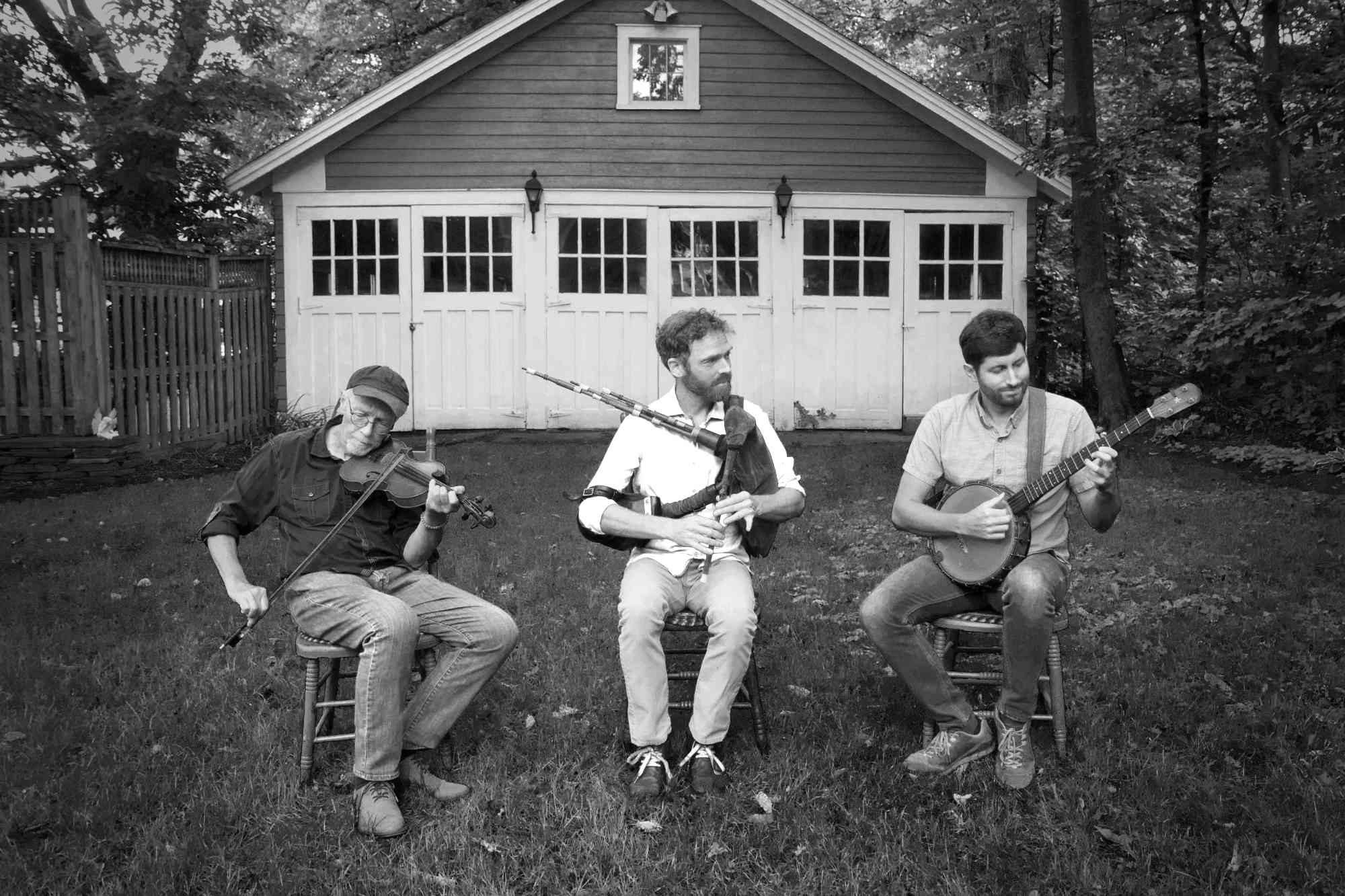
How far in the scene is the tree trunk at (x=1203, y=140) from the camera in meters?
14.2

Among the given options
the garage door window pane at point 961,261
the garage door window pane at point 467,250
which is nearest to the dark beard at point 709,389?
the garage door window pane at point 467,250

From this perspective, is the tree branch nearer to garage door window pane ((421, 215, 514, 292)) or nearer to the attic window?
garage door window pane ((421, 215, 514, 292))

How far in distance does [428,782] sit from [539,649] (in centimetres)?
150

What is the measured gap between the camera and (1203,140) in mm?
14180

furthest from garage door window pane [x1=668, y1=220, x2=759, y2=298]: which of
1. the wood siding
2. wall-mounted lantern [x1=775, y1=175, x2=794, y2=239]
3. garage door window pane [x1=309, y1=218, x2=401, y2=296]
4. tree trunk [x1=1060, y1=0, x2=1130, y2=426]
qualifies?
tree trunk [x1=1060, y1=0, x2=1130, y2=426]

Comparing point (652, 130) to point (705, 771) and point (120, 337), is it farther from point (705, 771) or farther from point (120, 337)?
point (705, 771)

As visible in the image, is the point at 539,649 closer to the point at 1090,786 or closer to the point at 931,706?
the point at 931,706

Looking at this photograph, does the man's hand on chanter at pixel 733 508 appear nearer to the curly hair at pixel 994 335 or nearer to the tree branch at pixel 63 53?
the curly hair at pixel 994 335

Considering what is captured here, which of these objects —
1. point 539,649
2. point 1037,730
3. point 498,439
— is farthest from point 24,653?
point 498,439

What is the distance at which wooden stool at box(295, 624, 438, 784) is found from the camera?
3926mm

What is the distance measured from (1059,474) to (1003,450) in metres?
0.27

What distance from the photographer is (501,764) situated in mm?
4137

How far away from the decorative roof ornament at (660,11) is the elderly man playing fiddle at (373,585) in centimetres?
996

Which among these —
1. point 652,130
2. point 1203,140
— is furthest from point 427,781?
point 1203,140
